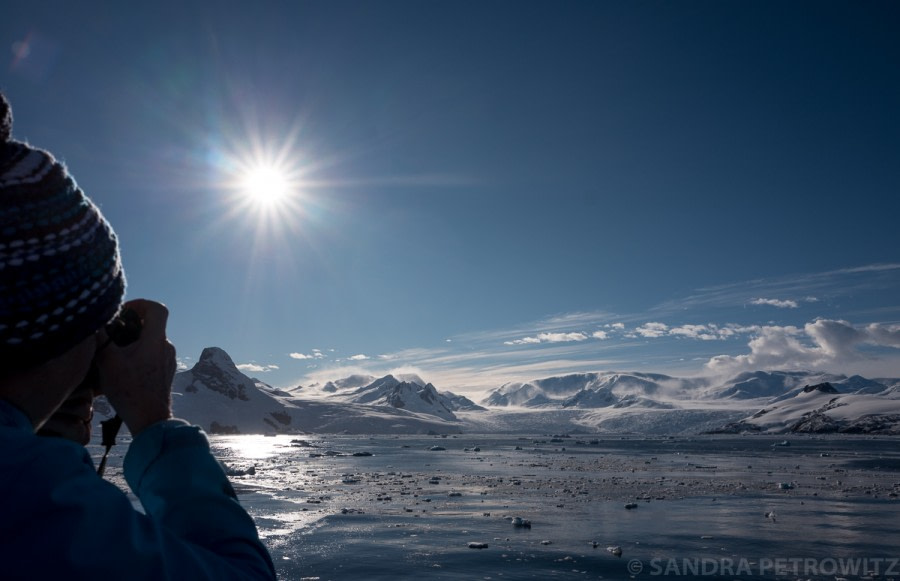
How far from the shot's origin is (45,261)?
3.62 ft

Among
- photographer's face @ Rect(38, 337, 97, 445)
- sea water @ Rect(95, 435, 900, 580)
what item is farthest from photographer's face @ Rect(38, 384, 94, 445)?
sea water @ Rect(95, 435, 900, 580)

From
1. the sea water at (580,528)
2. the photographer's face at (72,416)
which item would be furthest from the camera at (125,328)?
the sea water at (580,528)

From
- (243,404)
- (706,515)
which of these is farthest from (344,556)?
(243,404)

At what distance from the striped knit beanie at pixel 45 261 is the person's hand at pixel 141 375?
0.48 ft

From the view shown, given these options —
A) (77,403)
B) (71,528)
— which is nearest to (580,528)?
(77,403)

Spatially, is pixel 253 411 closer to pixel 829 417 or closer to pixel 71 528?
pixel 829 417

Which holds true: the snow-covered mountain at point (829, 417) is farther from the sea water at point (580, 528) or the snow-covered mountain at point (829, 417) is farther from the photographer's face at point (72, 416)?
the photographer's face at point (72, 416)

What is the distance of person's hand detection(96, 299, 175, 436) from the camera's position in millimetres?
1370

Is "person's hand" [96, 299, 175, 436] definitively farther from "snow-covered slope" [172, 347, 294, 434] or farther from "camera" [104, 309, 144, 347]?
"snow-covered slope" [172, 347, 294, 434]

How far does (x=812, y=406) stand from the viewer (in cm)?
Answer: 14750

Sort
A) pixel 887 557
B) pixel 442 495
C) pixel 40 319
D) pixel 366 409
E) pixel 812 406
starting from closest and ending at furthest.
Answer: pixel 40 319 → pixel 887 557 → pixel 442 495 → pixel 812 406 → pixel 366 409

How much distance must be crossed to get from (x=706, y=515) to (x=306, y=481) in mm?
17735

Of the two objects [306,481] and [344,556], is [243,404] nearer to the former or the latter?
[306,481]

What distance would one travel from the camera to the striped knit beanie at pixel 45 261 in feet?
3.47
